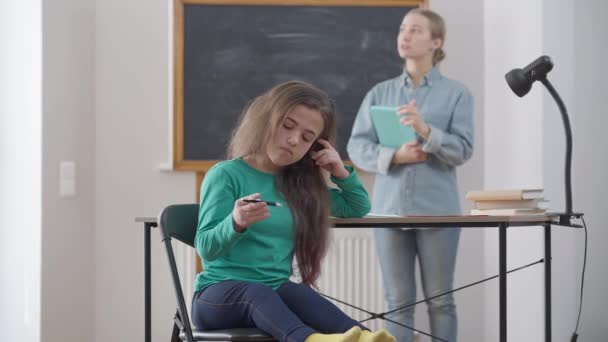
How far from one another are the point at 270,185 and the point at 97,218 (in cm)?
190

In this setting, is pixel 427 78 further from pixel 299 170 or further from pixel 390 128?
pixel 299 170

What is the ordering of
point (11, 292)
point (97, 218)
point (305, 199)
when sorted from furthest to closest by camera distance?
1. point (97, 218)
2. point (11, 292)
3. point (305, 199)

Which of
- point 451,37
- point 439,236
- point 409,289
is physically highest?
point 451,37

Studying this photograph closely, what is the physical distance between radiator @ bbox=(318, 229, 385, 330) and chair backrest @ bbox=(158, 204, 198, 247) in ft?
5.08

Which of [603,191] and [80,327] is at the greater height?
[603,191]

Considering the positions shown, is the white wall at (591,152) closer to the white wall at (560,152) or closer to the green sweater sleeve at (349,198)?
the white wall at (560,152)

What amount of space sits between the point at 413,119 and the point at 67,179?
1505mm

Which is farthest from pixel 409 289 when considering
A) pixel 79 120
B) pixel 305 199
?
pixel 79 120

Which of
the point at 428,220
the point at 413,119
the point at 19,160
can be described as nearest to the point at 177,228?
the point at 428,220

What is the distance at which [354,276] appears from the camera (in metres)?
3.79

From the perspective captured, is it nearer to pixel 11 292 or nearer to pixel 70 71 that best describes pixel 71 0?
pixel 70 71

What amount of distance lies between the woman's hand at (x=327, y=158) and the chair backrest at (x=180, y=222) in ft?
1.24

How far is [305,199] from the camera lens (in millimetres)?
2141

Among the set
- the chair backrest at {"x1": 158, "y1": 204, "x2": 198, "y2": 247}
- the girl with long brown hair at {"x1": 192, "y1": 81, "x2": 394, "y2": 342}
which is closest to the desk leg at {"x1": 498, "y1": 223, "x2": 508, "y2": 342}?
the girl with long brown hair at {"x1": 192, "y1": 81, "x2": 394, "y2": 342}
